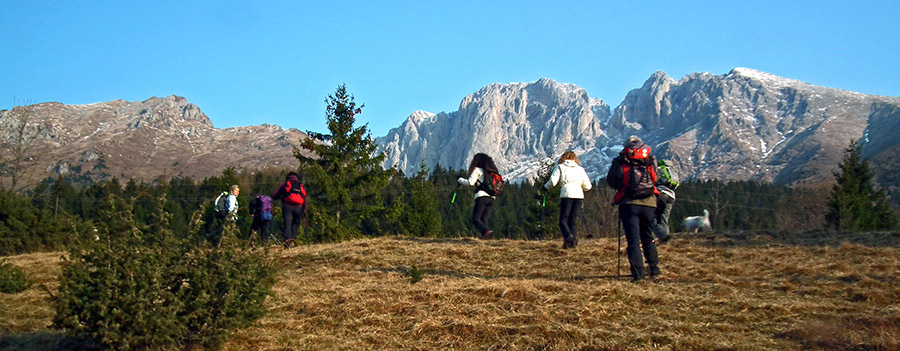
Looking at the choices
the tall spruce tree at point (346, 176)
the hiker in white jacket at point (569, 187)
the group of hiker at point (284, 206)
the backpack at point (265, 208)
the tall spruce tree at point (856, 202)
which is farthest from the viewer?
the tall spruce tree at point (856, 202)

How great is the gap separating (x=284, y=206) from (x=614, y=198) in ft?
26.8

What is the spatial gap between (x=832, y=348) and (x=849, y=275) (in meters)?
4.04

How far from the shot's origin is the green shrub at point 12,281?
923cm

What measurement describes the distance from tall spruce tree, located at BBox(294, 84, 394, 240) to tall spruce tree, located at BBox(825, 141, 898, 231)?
21.0 metres

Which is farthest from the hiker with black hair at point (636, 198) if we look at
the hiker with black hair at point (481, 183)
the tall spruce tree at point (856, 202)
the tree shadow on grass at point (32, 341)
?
the tall spruce tree at point (856, 202)

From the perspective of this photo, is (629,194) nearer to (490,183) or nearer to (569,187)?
(569,187)

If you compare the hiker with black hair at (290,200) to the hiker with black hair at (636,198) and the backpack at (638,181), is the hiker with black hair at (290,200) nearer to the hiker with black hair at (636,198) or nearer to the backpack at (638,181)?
the hiker with black hair at (636,198)

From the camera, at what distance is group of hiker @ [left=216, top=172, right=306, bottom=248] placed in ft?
48.5

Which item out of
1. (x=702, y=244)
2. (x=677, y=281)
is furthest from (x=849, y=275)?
(x=702, y=244)

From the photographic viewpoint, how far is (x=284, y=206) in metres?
14.9

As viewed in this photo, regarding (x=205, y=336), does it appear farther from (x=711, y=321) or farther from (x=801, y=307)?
(x=801, y=307)

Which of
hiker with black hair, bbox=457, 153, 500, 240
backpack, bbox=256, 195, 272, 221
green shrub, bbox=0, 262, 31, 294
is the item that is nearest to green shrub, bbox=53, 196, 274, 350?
green shrub, bbox=0, 262, 31, 294

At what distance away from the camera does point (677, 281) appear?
8.84 m

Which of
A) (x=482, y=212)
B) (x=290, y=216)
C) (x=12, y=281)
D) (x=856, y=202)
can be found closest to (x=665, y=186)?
(x=482, y=212)
